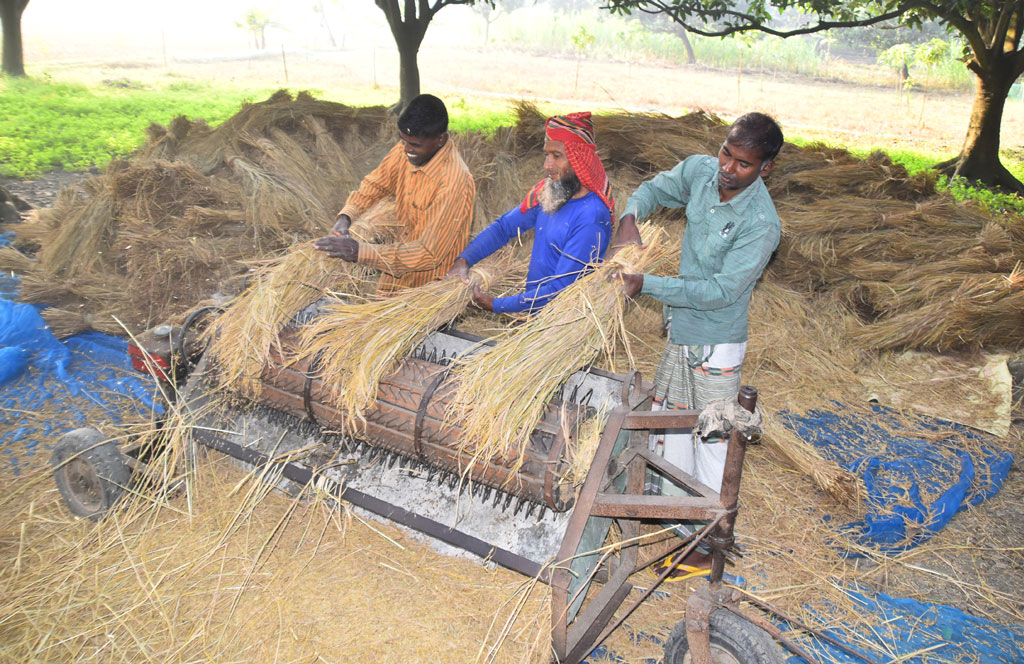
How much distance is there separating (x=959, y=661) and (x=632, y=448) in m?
1.59

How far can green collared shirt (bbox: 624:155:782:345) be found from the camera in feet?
7.89

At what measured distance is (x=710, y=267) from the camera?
2600mm

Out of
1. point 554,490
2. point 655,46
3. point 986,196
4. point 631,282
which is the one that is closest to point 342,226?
point 631,282

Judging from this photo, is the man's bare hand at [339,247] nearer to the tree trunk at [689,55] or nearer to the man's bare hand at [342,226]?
the man's bare hand at [342,226]

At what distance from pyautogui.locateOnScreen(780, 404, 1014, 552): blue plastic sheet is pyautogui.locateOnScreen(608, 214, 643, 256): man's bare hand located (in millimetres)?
1949

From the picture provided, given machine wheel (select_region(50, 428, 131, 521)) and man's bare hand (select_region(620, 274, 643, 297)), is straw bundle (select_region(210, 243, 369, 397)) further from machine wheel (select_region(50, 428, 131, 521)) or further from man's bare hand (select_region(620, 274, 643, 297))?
man's bare hand (select_region(620, 274, 643, 297))

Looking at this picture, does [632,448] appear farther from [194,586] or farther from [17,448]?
[17,448]

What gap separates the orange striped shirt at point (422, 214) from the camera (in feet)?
9.51

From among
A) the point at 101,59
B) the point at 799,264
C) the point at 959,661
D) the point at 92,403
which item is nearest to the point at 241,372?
the point at 92,403

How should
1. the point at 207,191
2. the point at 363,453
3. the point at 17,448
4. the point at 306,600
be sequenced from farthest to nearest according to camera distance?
the point at 207,191 → the point at 17,448 → the point at 363,453 → the point at 306,600

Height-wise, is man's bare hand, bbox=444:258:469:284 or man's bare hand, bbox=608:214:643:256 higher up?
man's bare hand, bbox=608:214:643:256

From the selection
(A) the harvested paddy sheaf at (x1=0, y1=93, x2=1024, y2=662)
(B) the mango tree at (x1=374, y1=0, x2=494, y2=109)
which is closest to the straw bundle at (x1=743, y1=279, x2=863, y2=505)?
(A) the harvested paddy sheaf at (x1=0, y1=93, x2=1024, y2=662)

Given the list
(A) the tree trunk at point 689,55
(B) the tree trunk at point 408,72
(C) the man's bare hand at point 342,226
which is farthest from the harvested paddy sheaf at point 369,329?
(A) the tree trunk at point 689,55

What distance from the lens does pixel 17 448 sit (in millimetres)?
3490
